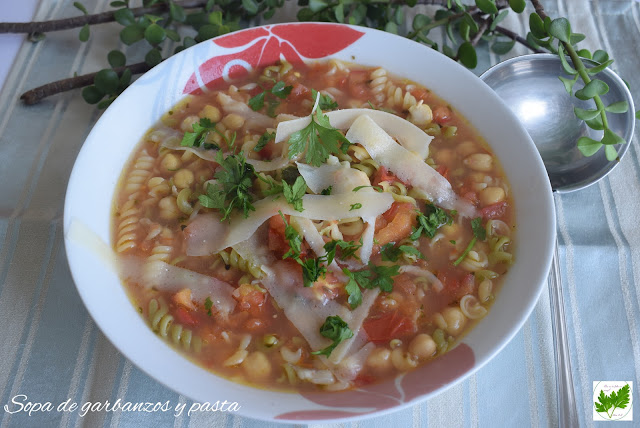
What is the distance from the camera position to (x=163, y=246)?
3.52 meters

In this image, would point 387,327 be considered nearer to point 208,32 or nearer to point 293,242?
point 293,242

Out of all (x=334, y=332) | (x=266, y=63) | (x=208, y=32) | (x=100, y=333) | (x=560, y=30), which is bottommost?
(x=100, y=333)

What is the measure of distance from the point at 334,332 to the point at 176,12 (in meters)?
3.41

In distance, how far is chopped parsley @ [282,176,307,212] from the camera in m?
3.32

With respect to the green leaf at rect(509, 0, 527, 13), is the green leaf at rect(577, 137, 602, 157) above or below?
below

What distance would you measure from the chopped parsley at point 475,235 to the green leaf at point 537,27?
1.66m

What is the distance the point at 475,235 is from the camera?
3.61 meters

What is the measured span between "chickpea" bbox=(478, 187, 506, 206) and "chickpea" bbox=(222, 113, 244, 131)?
1.80m

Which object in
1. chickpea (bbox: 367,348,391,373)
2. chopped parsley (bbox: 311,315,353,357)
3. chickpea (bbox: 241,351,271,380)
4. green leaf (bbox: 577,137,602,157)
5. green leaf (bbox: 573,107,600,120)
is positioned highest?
green leaf (bbox: 573,107,600,120)

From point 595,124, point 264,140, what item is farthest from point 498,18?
point 264,140

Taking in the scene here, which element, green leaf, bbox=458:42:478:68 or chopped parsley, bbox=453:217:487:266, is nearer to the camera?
chopped parsley, bbox=453:217:487:266

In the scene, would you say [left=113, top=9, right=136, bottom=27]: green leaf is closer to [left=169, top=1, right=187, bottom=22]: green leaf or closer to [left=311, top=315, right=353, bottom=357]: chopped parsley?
[left=169, top=1, right=187, bottom=22]: green leaf

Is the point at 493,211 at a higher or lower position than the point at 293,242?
lower

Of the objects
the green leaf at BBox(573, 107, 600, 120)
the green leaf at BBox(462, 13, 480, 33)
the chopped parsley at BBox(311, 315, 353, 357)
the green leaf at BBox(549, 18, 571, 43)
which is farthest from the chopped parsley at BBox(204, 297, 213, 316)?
the green leaf at BBox(462, 13, 480, 33)
